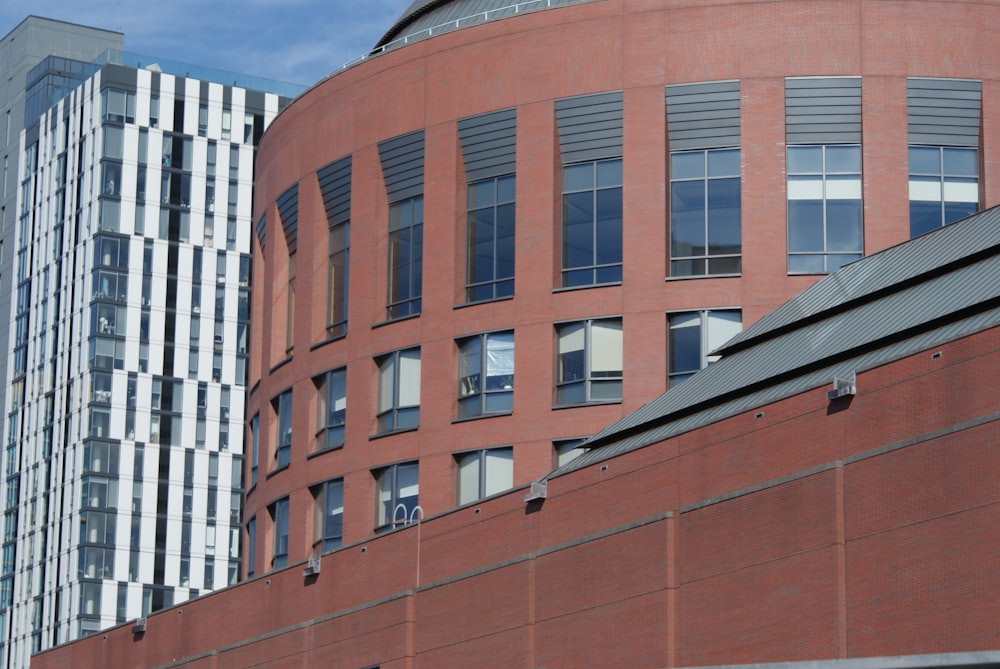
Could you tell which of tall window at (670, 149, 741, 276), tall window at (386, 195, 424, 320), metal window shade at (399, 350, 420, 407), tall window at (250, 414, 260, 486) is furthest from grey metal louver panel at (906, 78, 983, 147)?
tall window at (250, 414, 260, 486)

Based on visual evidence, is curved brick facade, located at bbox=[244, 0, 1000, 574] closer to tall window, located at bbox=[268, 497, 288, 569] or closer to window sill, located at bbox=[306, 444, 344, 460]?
window sill, located at bbox=[306, 444, 344, 460]

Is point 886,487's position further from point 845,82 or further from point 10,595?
point 10,595

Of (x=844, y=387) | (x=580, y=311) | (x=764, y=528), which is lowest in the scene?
(x=764, y=528)

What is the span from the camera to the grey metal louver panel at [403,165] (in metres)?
58.0

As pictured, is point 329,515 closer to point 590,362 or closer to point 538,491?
point 590,362

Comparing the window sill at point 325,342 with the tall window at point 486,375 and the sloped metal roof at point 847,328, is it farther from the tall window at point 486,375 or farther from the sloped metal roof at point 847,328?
the sloped metal roof at point 847,328

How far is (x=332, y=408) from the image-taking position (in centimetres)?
5953

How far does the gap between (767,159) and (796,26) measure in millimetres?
3924

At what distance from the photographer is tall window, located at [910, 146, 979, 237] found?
52.9m

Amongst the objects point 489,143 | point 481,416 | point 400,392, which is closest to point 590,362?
point 481,416

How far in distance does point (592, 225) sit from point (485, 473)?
7.69 m

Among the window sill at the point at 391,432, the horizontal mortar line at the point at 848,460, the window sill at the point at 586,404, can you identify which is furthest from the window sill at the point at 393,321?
the horizontal mortar line at the point at 848,460

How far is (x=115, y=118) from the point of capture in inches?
5157

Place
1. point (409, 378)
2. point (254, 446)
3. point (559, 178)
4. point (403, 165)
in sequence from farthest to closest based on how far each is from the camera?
point (254, 446) → point (403, 165) → point (409, 378) → point (559, 178)
